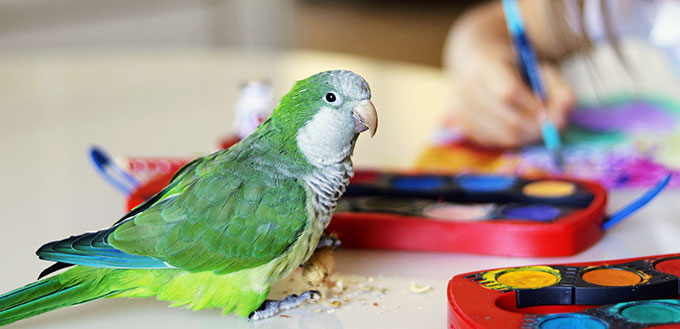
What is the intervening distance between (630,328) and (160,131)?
2.48 feet

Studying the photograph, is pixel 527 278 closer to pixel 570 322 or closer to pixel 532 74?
pixel 570 322

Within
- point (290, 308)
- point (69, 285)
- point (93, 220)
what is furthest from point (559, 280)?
point (93, 220)

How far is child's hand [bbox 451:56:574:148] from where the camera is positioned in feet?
3.23

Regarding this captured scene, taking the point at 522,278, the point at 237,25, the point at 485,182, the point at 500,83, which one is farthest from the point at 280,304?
the point at 237,25

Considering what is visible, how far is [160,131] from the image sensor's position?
104 cm

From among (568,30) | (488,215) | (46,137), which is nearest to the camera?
(488,215)

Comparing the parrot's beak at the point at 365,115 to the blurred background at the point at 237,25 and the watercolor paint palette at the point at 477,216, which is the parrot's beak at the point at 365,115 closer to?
the watercolor paint palette at the point at 477,216

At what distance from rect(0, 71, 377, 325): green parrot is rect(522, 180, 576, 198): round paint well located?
235mm

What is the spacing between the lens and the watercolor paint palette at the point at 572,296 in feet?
1.39

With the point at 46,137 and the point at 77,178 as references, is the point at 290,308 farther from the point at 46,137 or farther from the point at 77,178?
the point at 46,137

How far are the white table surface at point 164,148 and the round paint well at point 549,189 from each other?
0.05 metres

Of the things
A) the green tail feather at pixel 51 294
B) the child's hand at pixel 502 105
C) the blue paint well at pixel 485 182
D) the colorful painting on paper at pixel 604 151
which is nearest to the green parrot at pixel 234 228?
the green tail feather at pixel 51 294

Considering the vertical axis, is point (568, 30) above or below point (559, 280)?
above

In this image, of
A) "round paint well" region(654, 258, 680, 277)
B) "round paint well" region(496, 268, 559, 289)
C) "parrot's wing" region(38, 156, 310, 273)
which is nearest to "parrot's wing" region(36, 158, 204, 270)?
"parrot's wing" region(38, 156, 310, 273)
